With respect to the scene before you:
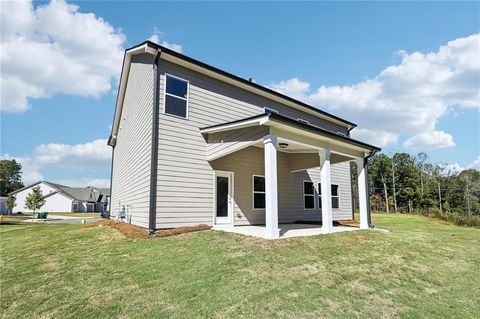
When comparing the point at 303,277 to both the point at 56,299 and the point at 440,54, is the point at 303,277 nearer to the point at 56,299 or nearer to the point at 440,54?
the point at 56,299

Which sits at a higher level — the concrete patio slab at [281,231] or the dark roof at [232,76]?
the dark roof at [232,76]

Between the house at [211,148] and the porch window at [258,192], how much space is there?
0.04 metres

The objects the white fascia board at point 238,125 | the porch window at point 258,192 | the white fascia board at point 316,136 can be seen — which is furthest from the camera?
the porch window at point 258,192

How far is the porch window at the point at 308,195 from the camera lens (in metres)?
14.5

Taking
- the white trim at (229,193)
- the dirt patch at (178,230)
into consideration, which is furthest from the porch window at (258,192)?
the dirt patch at (178,230)

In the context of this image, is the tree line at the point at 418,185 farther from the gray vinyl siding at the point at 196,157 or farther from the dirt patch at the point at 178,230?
the dirt patch at the point at 178,230

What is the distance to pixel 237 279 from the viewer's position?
4785 mm

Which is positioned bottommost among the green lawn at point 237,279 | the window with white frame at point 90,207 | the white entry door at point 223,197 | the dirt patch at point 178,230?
the window with white frame at point 90,207

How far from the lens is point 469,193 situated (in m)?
49.0

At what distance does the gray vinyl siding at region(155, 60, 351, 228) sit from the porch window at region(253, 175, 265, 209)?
28 centimetres

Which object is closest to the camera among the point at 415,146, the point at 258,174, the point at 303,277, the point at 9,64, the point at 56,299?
the point at 56,299

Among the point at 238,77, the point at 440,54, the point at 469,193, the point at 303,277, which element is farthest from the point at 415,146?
the point at 303,277

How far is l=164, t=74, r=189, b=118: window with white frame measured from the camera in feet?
31.0

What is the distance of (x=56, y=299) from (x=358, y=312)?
4687mm
